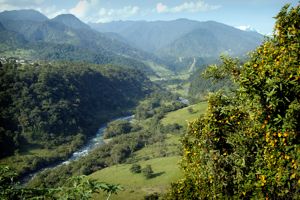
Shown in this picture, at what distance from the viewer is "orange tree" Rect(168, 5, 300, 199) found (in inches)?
352

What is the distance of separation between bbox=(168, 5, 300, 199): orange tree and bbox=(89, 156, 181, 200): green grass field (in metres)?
77.2

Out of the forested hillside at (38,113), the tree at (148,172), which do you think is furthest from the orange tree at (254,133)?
the forested hillside at (38,113)

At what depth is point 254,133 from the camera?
41.1 ft

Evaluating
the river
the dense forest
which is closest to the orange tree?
the river

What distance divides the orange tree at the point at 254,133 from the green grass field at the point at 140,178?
7718cm

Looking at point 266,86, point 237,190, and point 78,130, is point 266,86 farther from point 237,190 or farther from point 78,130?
point 78,130

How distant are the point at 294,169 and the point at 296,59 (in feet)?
11.1

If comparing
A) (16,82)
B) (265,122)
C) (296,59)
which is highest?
(296,59)

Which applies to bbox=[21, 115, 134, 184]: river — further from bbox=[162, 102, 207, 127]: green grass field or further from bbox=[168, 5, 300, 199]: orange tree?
bbox=[168, 5, 300, 199]: orange tree

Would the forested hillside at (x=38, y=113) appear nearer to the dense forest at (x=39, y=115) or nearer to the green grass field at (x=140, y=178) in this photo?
the dense forest at (x=39, y=115)

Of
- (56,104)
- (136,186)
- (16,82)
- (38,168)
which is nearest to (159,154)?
(136,186)

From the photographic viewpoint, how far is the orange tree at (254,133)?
8.95m

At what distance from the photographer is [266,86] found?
8.91m

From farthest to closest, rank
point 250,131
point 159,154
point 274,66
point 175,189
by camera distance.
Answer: point 159,154, point 175,189, point 250,131, point 274,66
